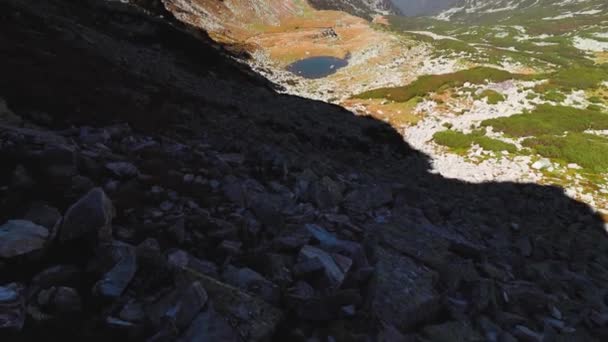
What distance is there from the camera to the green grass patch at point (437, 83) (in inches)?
1874

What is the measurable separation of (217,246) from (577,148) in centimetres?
3200

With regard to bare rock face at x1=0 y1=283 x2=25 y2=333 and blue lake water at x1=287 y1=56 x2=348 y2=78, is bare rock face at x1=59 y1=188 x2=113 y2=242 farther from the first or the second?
blue lake water at x1=287 y1=56 x2=348 y2=78

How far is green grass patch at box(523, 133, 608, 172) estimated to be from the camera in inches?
1060

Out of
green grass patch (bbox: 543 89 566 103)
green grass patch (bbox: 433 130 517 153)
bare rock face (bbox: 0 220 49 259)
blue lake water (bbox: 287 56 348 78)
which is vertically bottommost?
blue lake water (bbox: 287 56 348 78)

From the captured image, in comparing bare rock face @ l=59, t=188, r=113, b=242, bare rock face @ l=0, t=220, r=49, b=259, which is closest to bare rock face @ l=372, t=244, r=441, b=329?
bare rock face @ l=59, t=188, r=113, b=242

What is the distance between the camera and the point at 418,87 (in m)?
49.8

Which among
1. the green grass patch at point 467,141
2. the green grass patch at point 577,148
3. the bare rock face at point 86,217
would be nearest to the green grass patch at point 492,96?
the green grass patch at point 467,141

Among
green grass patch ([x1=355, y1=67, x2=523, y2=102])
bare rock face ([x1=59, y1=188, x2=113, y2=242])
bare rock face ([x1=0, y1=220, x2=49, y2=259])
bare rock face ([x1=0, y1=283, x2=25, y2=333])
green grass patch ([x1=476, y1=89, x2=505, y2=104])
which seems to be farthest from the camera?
green grass patch ([x1=355, y1=67, x2=523, y2=102])

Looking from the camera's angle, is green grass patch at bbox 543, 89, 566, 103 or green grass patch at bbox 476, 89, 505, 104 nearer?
green grass patch at bbox 543, 89, 566, 103

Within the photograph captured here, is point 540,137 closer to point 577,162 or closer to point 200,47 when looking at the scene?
point 577,162

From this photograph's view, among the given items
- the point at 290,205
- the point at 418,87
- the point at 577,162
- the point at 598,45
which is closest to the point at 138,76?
the point at 290,205

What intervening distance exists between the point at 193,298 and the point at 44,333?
1.52 metres

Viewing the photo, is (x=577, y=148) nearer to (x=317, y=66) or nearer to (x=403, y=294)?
(x=403, y=294)

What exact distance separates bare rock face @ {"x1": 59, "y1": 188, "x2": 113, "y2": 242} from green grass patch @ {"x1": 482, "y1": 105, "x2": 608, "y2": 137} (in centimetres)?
3499
